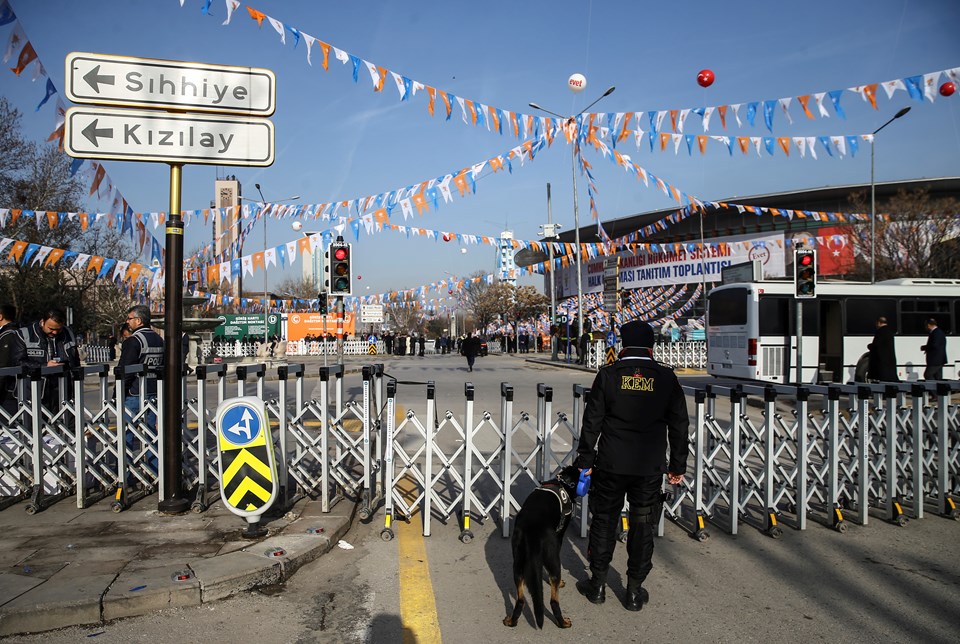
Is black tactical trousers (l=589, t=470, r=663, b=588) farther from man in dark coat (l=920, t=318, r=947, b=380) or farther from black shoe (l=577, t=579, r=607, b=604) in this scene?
man in dark coat (l=920, t=318, r=947, b=380)

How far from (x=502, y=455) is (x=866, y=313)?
1685 cm

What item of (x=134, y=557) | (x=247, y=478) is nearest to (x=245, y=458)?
(x=247, y=478)

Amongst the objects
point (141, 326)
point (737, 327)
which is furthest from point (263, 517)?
point (737, 327)

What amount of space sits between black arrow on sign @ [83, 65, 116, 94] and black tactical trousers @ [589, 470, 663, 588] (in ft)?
17.3

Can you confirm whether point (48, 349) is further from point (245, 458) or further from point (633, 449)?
point (633, 449)

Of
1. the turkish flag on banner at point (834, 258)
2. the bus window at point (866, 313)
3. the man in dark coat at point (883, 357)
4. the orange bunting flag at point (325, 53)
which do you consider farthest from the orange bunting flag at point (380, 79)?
the turkish flag on banner at point (834, 258)

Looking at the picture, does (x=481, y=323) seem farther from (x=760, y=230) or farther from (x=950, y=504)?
(x=950, y=504)

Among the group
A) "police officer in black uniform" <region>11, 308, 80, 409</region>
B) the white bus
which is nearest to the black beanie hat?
"police officer in black uniform" <region>11, 308, 80, 409</region>

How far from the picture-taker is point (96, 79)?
5.99 meters

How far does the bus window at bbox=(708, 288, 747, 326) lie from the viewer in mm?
18828

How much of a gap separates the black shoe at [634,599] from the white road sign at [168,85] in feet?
16.8

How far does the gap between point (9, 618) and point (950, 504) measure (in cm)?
745

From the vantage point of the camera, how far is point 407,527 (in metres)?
6.07

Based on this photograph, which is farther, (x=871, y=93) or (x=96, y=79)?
(x=871, y=93)
